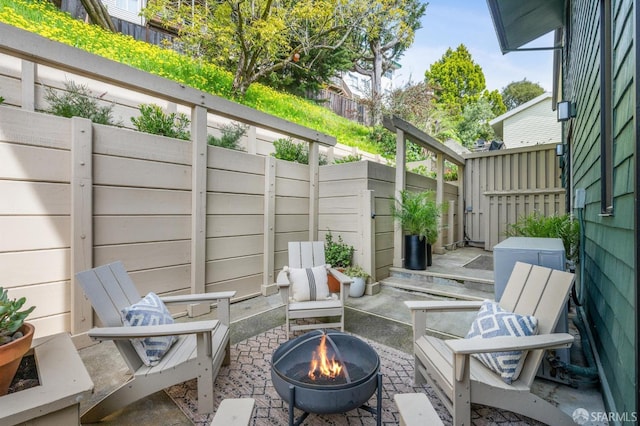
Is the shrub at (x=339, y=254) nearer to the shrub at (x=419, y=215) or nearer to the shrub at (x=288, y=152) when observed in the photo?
the shrub at (x=419, y=215)

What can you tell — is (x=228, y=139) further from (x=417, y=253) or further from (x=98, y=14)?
(x=98, y=14)

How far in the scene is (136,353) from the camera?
1.65 meters

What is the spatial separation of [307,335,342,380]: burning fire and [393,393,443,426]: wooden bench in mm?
535

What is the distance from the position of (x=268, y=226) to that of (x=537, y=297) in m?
2.90

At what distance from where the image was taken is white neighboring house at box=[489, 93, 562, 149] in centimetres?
1126

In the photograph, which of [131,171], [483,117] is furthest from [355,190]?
[483,117]

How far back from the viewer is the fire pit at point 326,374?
1.35m

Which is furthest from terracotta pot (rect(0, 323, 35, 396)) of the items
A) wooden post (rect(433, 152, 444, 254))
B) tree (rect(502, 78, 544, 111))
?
tree (rect(502, 78, 544, 111))

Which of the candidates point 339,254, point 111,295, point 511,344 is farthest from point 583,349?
point 111,295

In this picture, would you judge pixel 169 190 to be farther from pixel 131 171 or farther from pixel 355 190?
pixel 355 190

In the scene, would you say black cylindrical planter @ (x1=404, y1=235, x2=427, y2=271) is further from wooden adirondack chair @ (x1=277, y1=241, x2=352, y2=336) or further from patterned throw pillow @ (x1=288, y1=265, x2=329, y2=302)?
patterned throw pillow @ (x1=288, y1=265, x2=329, y2=302)

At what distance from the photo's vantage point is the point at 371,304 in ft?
11.5

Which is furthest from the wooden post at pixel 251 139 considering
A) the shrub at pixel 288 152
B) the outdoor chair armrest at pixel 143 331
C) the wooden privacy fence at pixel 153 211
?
the outdoor chair armrest at pixel 143 331

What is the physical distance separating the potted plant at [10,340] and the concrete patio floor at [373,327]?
2.22 feet
